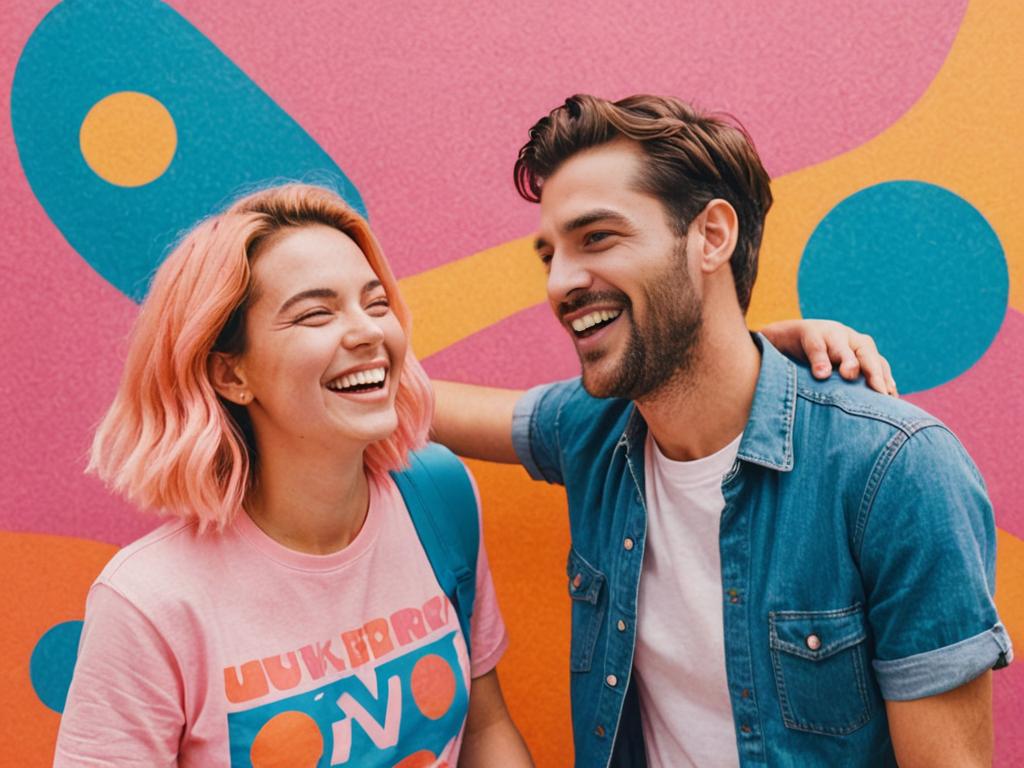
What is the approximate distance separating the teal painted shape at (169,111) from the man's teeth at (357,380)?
51cm

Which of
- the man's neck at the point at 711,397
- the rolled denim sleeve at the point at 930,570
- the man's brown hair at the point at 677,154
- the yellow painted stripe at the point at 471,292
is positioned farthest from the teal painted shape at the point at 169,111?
the rolled denim sleeve at the point at 930,570

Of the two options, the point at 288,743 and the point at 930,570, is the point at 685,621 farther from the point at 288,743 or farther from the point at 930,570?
the point at 288,743

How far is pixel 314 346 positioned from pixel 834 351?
75cm

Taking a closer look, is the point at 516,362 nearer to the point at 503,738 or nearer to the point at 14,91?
the point at 503,738

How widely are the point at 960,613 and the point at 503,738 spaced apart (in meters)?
0.72

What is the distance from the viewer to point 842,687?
1.17m

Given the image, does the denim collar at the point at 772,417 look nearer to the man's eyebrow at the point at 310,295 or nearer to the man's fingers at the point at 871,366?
the man's fingers at the point at 871,366

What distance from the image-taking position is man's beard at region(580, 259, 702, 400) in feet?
4.13

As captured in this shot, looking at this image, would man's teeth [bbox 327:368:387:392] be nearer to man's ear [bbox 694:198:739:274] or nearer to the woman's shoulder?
the woman's shoulder

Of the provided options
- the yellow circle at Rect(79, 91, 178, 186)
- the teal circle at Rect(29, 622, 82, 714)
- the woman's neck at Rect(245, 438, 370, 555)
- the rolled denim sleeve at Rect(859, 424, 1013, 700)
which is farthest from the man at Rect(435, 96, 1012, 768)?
the teal circle at Rect(29, 622, 82, 714)

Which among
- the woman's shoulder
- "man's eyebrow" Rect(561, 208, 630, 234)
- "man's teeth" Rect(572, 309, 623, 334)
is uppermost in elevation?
"man's eyebrow" Rect(561, 208, 630, 234)

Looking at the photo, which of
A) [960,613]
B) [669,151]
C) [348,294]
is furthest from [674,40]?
[960,613]

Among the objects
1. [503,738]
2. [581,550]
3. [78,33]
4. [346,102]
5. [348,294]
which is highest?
[78,33]

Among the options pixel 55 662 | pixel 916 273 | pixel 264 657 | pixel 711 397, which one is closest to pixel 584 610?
pixel 711 397
